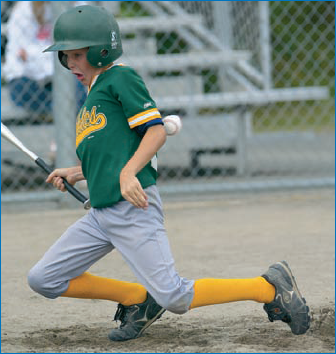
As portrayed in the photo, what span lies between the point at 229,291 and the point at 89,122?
863mm

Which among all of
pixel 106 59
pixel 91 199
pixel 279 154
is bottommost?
pixel 279 154

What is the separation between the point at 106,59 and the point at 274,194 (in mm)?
3999

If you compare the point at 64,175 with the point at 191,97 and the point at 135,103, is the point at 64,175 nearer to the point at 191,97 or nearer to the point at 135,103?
the point at 135,103

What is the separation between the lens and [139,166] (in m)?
3.18

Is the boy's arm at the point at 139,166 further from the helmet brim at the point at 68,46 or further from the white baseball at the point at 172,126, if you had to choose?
the helmet brim at the point at 68,46

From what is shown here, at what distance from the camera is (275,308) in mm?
3518

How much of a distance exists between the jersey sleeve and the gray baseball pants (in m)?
0.28

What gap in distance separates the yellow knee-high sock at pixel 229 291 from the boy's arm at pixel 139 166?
1.44 feet

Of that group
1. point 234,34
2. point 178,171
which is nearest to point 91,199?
point 178,171

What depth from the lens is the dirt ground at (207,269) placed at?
3482 mm

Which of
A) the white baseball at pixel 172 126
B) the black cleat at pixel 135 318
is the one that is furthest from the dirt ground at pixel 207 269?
the white baseball at pixel 172 126

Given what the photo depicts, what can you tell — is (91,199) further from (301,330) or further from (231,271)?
(231,271)

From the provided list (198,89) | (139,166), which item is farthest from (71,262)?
(198,89)

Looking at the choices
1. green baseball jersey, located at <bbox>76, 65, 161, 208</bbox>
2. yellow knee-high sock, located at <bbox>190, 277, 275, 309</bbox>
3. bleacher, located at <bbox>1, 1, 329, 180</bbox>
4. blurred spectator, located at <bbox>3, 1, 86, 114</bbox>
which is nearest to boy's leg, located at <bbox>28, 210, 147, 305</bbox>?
green baseball jersey, located at <bbox>76, 65, 161, 208</bbox>
